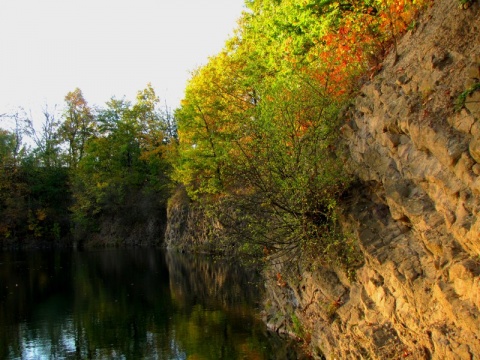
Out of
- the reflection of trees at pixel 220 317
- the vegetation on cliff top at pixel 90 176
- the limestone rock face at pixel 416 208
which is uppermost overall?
the vegetation on cliff top at pixel 90 176

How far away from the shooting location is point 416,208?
9.66 metres

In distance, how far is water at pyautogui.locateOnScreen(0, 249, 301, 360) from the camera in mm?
A: 15453

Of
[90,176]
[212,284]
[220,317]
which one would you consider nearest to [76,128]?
[90,176]

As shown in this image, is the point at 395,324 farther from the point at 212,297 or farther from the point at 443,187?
the point at 212,297

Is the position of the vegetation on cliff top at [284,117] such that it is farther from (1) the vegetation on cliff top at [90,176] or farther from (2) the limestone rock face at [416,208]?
(1) the vegetation on cliff top at [90,176]

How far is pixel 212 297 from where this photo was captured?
23.2 m

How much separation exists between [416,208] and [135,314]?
13.9 metres

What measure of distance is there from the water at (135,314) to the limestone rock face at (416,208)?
12.6ft

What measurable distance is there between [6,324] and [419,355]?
1558 cm

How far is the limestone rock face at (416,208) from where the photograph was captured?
27.5 ft

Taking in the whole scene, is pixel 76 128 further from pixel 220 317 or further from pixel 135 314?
pixel 220 317

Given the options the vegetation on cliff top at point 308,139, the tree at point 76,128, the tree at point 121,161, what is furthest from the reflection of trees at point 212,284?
the tree at point 76,128

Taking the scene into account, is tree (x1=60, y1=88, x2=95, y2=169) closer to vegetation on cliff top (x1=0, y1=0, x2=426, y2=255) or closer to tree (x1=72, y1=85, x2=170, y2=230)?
tree (x1=72, y1=85, x2=170, y2=230)

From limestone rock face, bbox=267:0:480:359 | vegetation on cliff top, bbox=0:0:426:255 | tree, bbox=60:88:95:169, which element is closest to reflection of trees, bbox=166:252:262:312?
vegetation on cliff top, bbox=0:0:426:255
